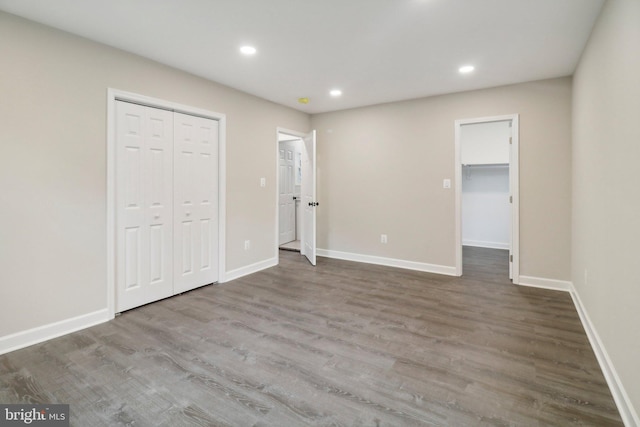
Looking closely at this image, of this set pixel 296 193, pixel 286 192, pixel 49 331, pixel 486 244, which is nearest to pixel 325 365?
pixel 49 331

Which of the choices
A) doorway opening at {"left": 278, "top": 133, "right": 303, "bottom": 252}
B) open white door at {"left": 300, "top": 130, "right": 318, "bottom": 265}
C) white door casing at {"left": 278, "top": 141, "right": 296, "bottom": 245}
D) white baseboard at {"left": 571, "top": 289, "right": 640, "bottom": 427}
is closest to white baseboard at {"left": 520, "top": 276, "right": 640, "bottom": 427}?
white baseboard at {"left": 571, "top": 289, "right": 640, "bottom": 427}

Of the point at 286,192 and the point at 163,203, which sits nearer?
the point at 163,203

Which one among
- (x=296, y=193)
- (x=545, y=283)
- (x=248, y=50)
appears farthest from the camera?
(x=296, y=193)

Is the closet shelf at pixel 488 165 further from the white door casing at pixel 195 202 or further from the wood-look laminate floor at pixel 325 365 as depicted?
the white door casing at pixel 195 202

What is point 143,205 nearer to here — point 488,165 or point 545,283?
point 545,283

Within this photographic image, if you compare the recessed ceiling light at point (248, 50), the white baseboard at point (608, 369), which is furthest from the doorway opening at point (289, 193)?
the white baseboard at point (608, 369)

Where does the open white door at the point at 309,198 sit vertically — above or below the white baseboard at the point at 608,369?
above

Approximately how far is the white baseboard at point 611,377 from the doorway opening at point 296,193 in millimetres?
3281

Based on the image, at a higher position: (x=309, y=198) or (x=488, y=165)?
(x=488, y=165)

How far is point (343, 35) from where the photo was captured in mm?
2684

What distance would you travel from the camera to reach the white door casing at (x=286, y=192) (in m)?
6.54

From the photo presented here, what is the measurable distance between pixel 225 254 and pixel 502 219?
519cm

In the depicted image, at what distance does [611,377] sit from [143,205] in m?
3.86

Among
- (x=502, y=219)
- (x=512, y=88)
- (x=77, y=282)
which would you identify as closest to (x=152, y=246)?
(x=77, y=282)
